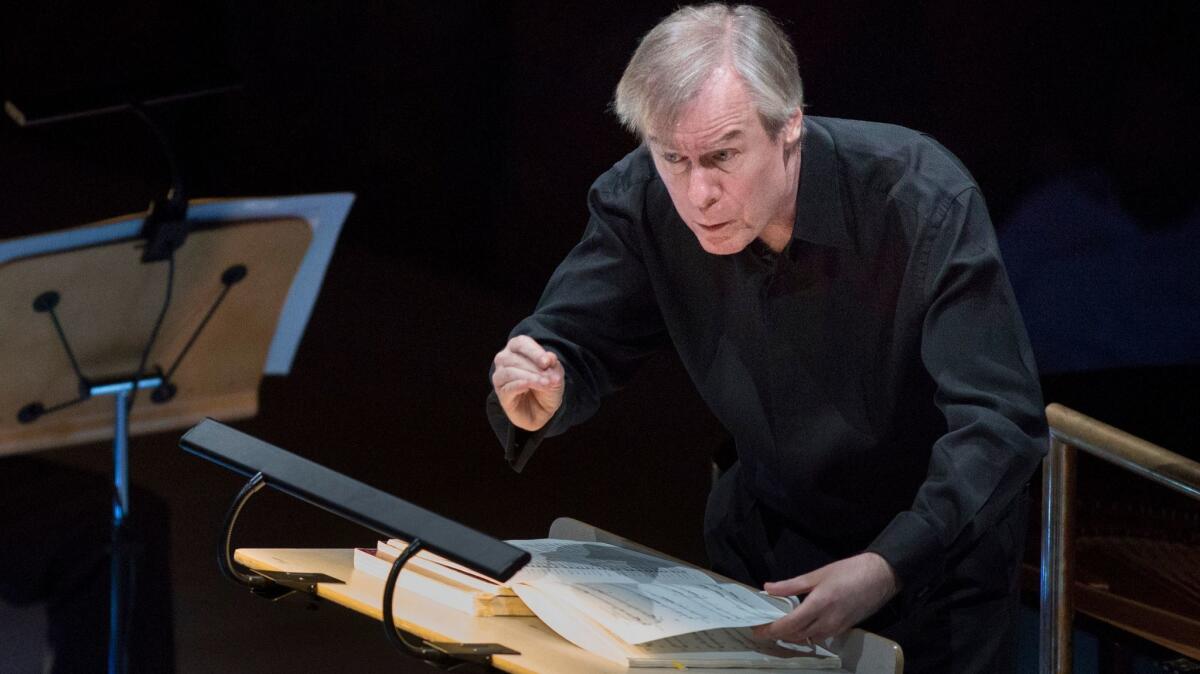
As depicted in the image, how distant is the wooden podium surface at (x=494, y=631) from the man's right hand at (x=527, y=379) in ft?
0.97

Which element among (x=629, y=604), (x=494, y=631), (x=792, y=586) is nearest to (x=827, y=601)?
(x=792, y=586)

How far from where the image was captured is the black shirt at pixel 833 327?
67.1 inches

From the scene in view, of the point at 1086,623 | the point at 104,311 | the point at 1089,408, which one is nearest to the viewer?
the point at 1086,623

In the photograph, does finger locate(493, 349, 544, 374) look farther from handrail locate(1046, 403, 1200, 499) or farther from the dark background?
the dark background

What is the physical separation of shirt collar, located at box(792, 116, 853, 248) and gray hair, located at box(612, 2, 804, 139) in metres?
0.11

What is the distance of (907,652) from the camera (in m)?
1.82

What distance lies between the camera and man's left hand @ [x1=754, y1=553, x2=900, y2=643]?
1.40 metres

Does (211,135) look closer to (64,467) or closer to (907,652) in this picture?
(64,467)

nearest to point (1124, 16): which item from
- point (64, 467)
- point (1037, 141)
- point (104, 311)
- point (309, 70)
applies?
point (1037, 141)

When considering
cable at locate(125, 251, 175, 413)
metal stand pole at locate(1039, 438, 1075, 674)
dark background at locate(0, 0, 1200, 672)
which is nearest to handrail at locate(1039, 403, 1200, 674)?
metal stand pole at locate(1039, 438, 1075, 674)

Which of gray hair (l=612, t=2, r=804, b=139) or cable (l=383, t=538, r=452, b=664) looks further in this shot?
gray hair (l=612, t=2, r=804, b=139)

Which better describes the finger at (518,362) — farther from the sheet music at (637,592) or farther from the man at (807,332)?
the sheet music at (637,592)

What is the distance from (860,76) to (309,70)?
1.55m

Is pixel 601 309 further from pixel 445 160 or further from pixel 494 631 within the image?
pixel 445 160
